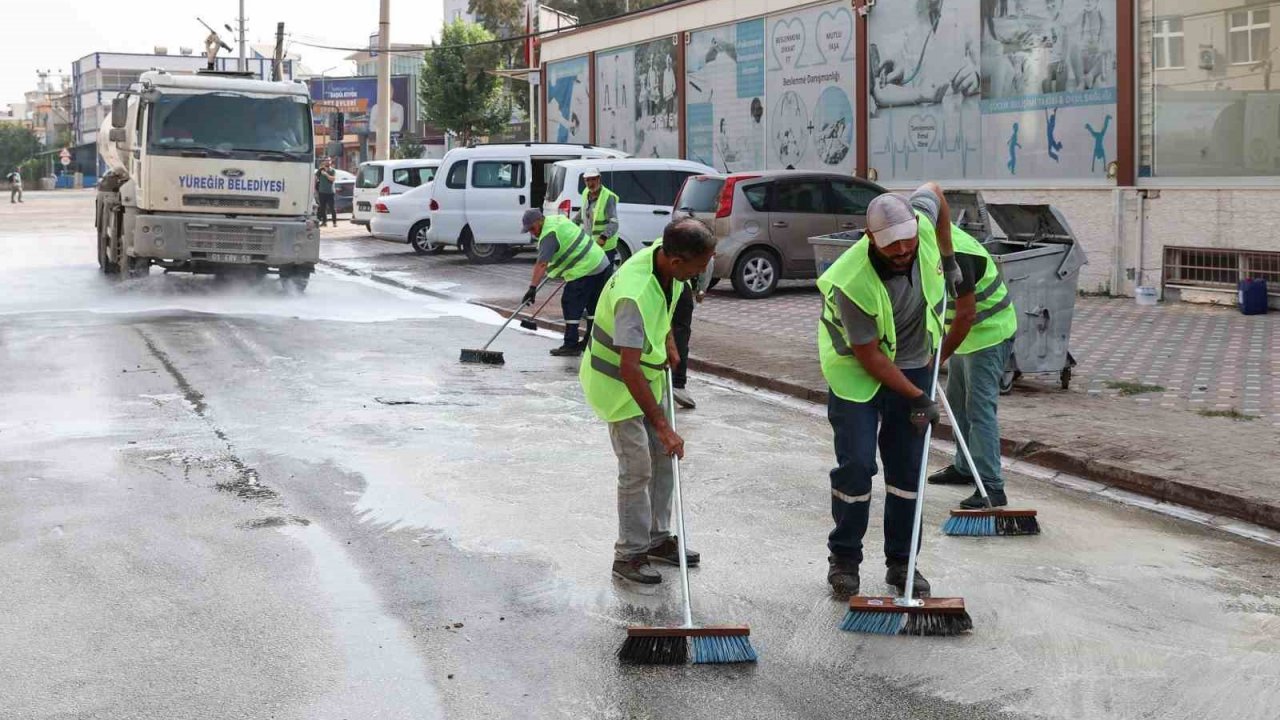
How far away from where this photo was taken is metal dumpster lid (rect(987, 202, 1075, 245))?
1128 cm

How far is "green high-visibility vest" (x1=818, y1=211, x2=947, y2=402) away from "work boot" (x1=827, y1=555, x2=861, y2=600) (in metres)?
0.69

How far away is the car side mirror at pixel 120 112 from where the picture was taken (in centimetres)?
2094

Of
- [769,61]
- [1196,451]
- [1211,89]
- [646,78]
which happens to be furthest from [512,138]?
[1196,451]

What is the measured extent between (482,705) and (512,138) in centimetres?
5790

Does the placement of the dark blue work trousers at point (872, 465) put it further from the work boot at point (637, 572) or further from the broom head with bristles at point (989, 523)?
the broom head with bristles at point (989, 523)

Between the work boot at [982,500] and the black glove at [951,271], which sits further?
the work boot at [982,500]

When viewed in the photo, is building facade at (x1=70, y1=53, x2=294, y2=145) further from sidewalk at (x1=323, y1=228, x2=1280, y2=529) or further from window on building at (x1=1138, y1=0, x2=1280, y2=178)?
sidewalk at (x1=323, y1=228, x2=1280, y2=529)

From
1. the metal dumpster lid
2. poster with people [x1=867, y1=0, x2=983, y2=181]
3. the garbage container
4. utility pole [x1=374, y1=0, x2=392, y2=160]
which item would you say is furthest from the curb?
utility pole [x1=374, y1=0, x2=392, y2=160]

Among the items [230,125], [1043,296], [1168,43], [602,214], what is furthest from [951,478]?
[230,125]

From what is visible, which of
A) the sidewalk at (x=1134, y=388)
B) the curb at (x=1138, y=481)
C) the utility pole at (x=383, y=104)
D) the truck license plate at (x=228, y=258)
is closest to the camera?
the curb at (x=1138, y=481)

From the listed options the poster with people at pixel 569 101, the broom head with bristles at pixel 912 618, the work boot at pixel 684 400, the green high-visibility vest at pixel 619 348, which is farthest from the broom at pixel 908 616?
the poster with people at pixel 569 101

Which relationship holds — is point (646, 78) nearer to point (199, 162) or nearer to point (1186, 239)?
point (199, 162)

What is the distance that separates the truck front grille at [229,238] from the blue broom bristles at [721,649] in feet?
51.0

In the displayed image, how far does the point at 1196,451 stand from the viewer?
29.1 feet
